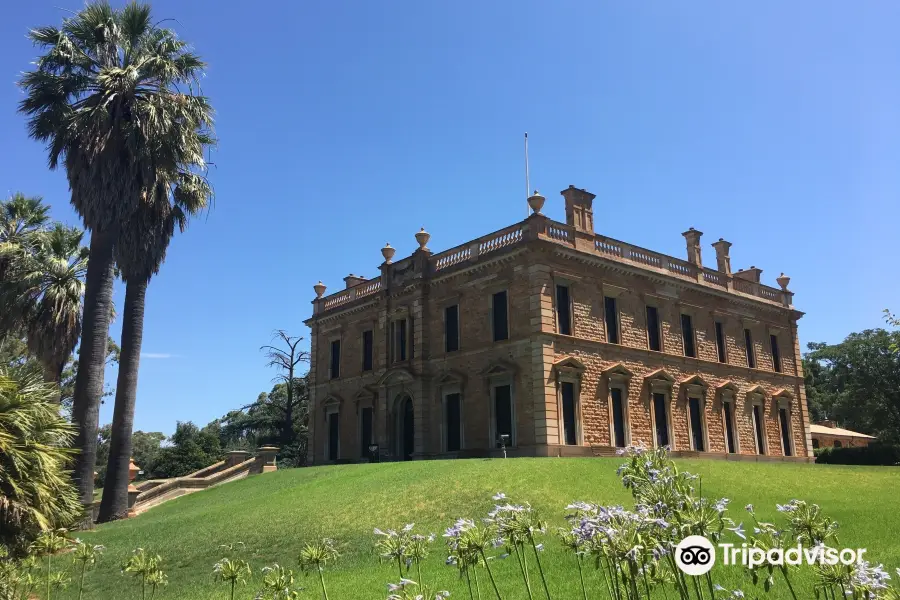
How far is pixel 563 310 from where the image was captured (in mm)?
27906

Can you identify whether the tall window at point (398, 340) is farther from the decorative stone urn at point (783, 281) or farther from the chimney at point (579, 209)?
the decorative stone urn at point (783, 281)

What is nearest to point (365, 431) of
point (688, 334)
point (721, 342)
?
point (688, 334)

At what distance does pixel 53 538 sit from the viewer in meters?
7.88

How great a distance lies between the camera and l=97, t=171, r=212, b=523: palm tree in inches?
902

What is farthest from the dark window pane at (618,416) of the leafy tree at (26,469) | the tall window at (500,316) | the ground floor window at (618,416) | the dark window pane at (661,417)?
the leafy tree at (26,469)

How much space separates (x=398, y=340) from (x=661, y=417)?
12813 millimetres

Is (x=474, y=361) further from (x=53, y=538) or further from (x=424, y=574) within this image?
(x=53, y=538)

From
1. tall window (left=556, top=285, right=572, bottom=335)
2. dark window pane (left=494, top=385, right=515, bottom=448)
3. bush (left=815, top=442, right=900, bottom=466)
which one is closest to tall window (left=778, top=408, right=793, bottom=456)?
bush (left=815, top=442, right=900, bottom=466)

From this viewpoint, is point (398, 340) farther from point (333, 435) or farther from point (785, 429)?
point (785, 429)

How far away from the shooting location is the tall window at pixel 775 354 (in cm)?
3800

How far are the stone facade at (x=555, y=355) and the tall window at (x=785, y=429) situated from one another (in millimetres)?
107

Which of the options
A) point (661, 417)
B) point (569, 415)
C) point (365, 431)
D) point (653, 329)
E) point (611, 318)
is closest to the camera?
point (569, 415)

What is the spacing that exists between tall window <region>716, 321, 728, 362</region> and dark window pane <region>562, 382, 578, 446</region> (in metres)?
11.3

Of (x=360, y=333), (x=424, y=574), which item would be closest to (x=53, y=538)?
(x=424, y=574)
